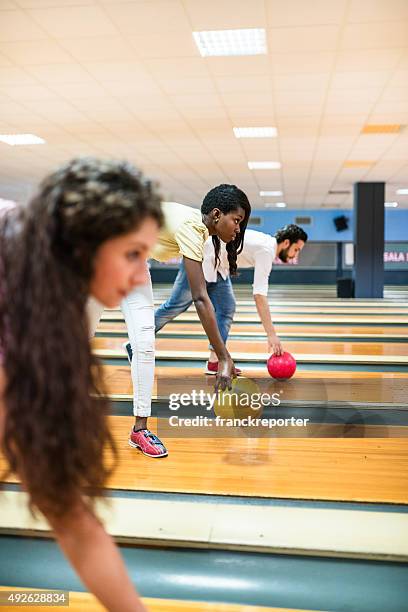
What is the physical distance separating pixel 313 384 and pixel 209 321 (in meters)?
1.37

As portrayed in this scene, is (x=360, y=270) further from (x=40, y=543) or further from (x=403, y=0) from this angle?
(x=40, y=543)

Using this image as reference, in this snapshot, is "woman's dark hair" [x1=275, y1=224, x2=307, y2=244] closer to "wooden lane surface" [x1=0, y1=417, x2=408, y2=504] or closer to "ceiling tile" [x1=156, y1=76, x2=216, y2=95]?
"wooden lane surface" [x1=0, y1=417, x2=408, y2=504]

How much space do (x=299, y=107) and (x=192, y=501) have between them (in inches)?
200

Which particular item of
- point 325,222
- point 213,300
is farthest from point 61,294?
point 325,222

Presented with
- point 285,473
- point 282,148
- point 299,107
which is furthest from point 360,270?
point 285,473

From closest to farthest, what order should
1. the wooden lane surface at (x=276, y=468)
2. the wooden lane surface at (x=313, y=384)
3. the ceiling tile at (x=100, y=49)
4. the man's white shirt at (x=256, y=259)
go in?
the wooden lane surface at (x=276, y=468)
the wooden lane surface at (x=313, y=384)
the man's white shirt at (x=256, y=259)
the ceiling tile at (x=100, y=49)

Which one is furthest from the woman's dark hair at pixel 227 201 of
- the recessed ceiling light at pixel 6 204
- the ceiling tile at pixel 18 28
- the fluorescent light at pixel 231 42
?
the ceiling tile at pixel 18 28

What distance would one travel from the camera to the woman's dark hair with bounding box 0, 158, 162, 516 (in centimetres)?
77

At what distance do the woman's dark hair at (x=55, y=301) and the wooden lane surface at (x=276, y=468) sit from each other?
1.09 metres

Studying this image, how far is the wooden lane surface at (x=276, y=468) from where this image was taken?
6.01ft

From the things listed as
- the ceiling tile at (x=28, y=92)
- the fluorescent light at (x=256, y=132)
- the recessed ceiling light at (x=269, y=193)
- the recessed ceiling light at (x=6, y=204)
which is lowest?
the recessed ceiling light at (x=6, y=204)

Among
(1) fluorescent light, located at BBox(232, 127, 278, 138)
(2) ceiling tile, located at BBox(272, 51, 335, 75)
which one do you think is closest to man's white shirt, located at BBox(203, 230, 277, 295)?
(2) ceiling tile, located at BBox(272, 51, 335, 75)

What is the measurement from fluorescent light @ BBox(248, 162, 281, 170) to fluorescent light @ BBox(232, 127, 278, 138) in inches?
77.4

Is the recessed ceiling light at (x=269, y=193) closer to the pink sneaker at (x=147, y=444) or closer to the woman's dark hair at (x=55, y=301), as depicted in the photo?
the pink sneaker at (x=147, y=444)
